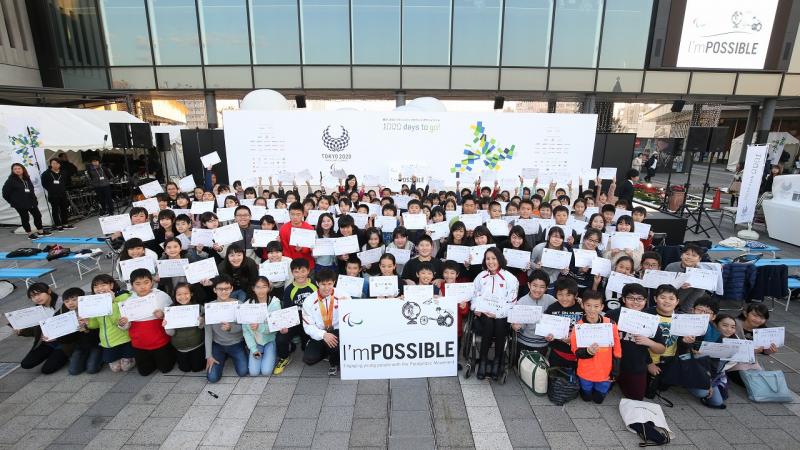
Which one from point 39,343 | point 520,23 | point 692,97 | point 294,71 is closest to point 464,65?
point 520,23

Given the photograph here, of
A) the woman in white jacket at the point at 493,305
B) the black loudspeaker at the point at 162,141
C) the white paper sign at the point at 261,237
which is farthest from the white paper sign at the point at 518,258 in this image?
the black loudspeaker at the point at 162,141

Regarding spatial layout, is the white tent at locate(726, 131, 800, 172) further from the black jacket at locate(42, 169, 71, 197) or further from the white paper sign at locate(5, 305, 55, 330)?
the black jacket at locate(42, 169, 71, 197)

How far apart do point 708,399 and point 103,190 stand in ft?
55.9

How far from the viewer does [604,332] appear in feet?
13.7

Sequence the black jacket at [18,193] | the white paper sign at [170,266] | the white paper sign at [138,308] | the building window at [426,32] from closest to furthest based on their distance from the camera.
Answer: the white paper sign at [138,308]
the white paper sign at [170,266]
the black jacket at [18,193]
the building window at [426,32]

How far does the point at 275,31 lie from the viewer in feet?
60.1

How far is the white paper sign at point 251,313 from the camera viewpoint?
4.71 metres

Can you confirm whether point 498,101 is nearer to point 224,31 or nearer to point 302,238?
point 224,31

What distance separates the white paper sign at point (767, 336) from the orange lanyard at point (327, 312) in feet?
16.2

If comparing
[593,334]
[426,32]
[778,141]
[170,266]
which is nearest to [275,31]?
[426,32]

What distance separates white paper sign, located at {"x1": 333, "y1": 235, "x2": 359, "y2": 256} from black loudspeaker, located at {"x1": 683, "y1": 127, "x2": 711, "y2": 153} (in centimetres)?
1008

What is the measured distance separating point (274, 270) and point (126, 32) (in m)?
19.2

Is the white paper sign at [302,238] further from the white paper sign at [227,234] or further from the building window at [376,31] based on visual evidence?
the building window at [376,31]

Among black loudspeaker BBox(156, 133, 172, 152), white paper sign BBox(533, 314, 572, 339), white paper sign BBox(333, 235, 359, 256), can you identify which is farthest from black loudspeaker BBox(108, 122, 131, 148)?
white paper sign BBox(533, 314, 572, 339)
